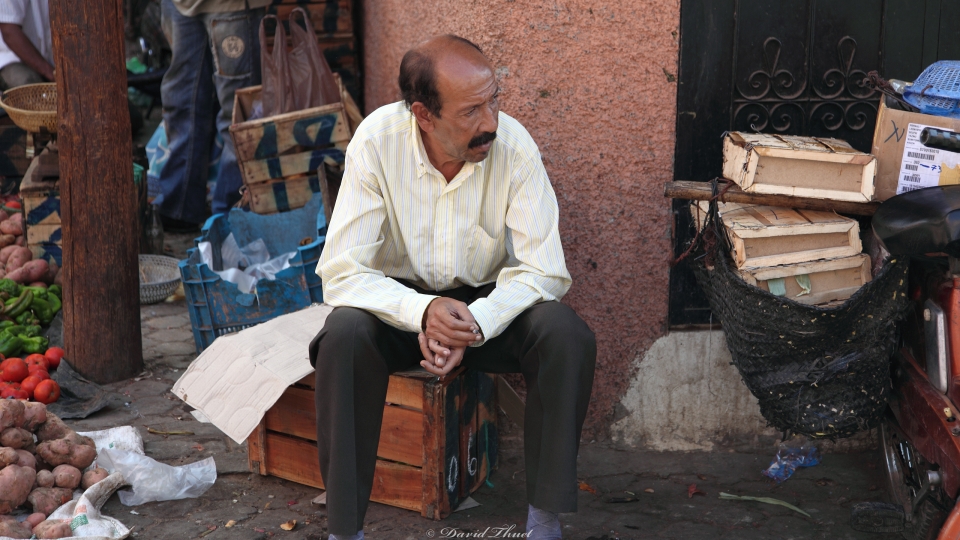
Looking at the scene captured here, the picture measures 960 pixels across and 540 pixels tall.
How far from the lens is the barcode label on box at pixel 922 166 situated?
2.43 metres

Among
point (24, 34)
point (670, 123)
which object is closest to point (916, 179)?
point (670, 123)

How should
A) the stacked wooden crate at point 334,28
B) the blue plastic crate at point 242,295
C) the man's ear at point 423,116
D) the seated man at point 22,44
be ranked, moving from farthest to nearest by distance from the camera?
1. the seated man at point 22,44
2. the stacked wooden crate at point 334,28
3. the blue plastic crate at point 242,295
4. the man's ear at point 423,116

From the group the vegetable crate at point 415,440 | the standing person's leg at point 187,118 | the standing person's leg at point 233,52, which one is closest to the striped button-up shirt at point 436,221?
the vegetable crate at point 415,440

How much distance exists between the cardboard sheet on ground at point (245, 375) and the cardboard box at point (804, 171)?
1.48 m

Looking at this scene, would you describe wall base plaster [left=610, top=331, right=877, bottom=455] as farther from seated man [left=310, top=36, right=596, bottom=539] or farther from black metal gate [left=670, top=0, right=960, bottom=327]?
seated man [left=310, top=36, right=596, bottom=539]

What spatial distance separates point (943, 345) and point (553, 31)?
5.05 feet

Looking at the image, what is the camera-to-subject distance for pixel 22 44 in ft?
18.4

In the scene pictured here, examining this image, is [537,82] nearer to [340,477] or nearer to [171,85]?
[340,477]

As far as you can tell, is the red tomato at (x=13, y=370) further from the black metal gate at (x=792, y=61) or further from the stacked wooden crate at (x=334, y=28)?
the black metal gate at (x=792, y=61)

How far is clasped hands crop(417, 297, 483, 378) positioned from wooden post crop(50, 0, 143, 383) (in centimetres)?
182

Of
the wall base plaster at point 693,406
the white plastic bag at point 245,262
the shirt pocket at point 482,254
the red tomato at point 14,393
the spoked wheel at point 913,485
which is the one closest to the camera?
the spoked wheel at point 913,485

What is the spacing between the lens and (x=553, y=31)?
3.03m

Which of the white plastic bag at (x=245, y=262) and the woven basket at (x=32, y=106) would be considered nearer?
the white plastic bag at (x=245, y=262)

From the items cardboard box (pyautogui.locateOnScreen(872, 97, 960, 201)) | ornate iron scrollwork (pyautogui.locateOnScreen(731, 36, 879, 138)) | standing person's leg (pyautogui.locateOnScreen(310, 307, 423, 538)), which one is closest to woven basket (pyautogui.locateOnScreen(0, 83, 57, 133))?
standing person's leg (pyautogui.locateOnScreen(310, 307, 423, 538))
